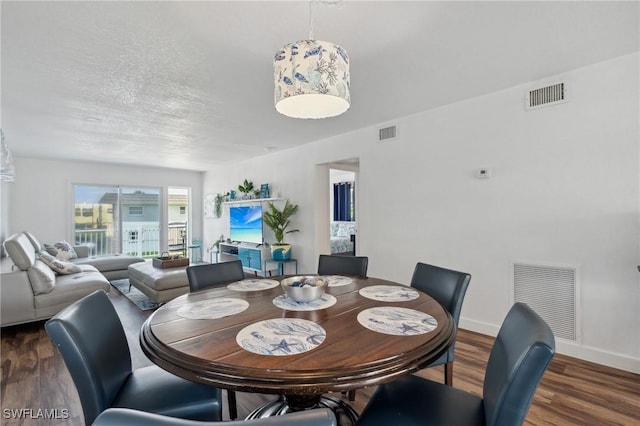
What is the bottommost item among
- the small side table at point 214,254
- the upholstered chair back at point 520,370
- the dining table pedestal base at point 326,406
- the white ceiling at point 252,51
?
the dining table pedestal base at point 326,406

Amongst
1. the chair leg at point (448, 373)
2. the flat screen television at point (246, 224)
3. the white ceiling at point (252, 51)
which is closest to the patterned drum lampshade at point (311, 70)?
the white ceiling at point (252, 51)

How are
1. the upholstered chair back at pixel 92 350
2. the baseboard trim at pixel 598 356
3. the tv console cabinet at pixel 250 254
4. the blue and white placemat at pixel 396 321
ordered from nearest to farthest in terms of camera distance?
the upholstered chair back at pixel 92 350
the blue and white placemat at pixel 396 321
the baseboard trim at pixel 598 356
the tv console cabinet at pixel 250 254

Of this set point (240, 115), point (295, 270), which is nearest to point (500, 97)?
point (240, 115)

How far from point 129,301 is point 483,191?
4793 mm

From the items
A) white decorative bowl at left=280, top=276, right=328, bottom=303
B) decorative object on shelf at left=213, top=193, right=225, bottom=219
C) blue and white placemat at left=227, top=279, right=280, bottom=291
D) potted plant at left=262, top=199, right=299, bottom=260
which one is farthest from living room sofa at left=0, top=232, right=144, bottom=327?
decorative object on shelf at left=213, top=193, right=225, bottom=219

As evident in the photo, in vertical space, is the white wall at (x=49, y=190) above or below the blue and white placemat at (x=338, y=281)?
above

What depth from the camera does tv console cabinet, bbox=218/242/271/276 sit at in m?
5.52

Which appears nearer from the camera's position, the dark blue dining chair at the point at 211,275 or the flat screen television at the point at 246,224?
the dark blue dining chair at the point at 211,275

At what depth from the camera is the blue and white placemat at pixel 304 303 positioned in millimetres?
1511

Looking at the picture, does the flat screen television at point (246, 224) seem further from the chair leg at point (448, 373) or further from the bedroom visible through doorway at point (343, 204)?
the chair leg at point (448, 373)

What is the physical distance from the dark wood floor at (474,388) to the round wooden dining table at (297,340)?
834 millimetres

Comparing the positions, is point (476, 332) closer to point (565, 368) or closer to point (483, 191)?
point (565, 368)
